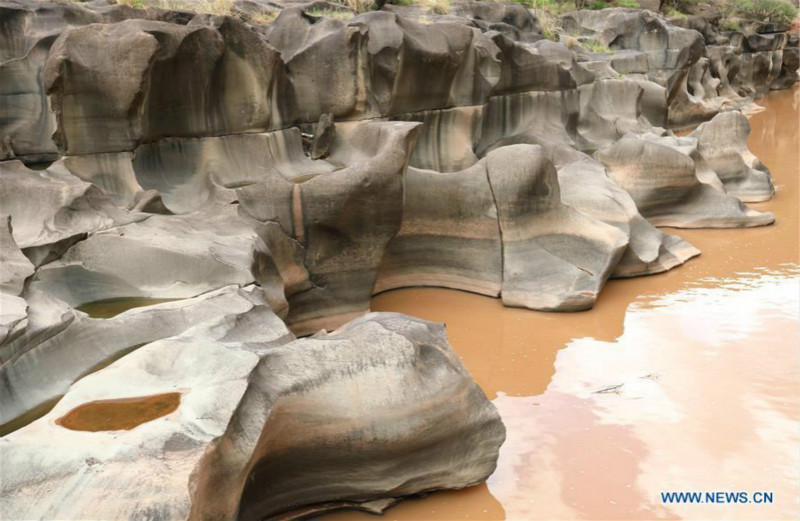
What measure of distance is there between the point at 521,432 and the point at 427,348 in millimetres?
1300

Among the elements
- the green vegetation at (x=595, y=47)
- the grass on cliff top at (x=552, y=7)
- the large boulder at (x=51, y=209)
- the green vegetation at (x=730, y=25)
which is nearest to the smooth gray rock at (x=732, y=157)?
the grass on cliff top at (x=552, y=7)

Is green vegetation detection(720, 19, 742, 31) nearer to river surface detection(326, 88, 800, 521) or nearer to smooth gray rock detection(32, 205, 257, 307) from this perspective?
river surface detection(326, 88, 800, 521)

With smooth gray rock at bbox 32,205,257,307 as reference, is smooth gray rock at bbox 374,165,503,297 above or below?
below

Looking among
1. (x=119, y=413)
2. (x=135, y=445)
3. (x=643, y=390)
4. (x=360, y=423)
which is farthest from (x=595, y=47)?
(x=135, y=445)

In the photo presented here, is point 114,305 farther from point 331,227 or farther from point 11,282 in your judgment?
point 331,227

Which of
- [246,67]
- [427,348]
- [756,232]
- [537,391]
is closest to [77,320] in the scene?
[427,348]

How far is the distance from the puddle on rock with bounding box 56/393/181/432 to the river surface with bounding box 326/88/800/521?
132 cm

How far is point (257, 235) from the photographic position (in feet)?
22.0

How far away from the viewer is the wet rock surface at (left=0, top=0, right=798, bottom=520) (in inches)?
155

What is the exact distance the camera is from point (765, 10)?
28.8m

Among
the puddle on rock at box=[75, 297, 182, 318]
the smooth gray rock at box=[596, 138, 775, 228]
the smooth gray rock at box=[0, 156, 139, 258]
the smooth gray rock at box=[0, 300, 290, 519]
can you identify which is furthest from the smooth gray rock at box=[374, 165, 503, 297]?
the smooth gray rock at box=[0, 300, 290, 519]

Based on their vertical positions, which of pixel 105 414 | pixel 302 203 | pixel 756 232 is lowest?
pixel 756 232

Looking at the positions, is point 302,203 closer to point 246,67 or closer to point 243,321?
point 246,67

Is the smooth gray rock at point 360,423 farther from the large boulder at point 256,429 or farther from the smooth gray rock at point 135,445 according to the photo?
the smooth gray rock at point 135,445
